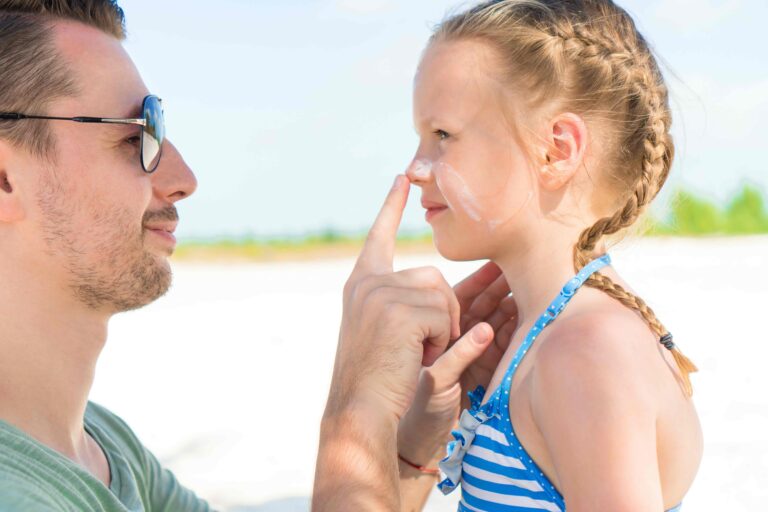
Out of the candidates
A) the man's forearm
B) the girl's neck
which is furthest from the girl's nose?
the man's forearm

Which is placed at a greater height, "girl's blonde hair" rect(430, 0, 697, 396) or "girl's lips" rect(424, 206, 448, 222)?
"girl's blonde hair" rect(430, 0, 697, 396)

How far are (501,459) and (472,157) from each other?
785 millimetres

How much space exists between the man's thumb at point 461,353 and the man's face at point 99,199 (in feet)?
3.14

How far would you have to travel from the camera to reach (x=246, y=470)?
5.48 m

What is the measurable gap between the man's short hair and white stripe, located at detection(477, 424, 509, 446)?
147 centimetres

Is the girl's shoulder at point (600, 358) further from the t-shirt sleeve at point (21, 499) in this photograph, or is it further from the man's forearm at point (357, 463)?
the t-shirt sleeve at point (21, 499)

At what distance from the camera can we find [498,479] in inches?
86.9

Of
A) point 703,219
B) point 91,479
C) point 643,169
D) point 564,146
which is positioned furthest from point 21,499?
point 703,219

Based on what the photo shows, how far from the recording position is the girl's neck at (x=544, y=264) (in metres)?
2.35

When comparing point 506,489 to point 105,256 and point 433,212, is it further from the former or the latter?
point 105,256

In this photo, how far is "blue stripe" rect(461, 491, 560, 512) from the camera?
216cm

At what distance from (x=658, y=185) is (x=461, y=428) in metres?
0.85

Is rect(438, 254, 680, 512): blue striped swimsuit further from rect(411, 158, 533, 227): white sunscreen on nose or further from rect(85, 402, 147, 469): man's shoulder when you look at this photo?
rect(85, 402, 147, 469): man's shoulder

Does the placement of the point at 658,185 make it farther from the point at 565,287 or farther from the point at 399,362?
the point at 399,362
